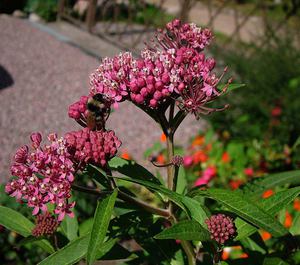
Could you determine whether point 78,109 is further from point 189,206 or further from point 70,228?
point 70,228

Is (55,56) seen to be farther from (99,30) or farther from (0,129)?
(0,129)

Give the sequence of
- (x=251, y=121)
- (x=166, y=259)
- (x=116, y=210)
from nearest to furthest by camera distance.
Result: 1. (x=116, y=210)
2. (x=166, y=259)
3. (x=251, y=121)

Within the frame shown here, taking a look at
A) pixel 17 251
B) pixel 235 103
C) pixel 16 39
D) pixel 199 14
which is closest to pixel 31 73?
pixel 16 39

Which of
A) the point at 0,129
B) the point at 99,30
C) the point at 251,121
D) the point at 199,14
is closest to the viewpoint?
the point at 251,121

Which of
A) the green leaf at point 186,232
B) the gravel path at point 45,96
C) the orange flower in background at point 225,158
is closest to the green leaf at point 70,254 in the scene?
the green leaf at point 186,232

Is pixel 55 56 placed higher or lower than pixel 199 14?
lower

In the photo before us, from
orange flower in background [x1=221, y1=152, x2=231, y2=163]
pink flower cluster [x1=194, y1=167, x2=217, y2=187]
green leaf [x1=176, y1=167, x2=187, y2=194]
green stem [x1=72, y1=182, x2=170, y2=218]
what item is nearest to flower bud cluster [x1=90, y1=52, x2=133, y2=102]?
green stem [x1=72, y1=182, x2=170, y2=218]
